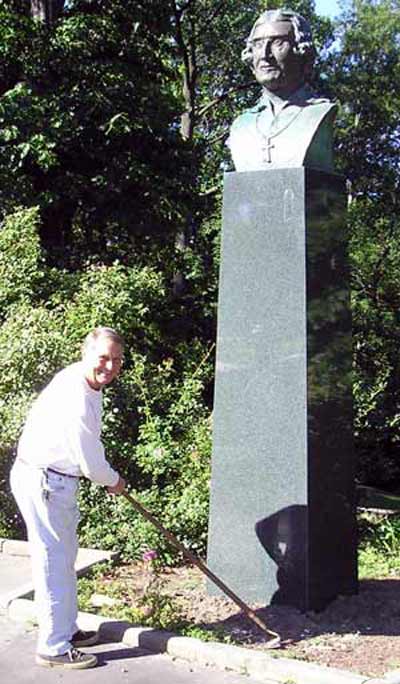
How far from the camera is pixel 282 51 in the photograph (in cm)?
558

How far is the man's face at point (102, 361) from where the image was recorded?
14.2ft

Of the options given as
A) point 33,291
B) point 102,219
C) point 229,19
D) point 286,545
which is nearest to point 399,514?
point 286,545

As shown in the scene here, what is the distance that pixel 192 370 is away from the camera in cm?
985

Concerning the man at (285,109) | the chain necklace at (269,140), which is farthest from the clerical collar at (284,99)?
the chain necklace at (269,140)

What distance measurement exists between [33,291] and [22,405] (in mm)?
2639

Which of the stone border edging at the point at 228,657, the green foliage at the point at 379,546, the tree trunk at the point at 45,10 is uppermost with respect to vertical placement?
the tree trunk at the point at 45,10

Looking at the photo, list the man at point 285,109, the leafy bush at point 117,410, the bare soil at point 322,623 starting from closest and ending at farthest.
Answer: the bare soil at point 322,623, the man at point 285,109, the leafy bush at point 117,410

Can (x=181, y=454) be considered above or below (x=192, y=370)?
below

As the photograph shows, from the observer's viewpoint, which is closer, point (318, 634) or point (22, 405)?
point (318, 634)

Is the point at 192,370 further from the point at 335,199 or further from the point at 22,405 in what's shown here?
the point at 335,199

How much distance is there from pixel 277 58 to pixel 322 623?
3.60m

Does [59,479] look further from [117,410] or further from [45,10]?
[45,10]

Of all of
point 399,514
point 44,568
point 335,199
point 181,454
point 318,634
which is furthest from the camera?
point 399,514

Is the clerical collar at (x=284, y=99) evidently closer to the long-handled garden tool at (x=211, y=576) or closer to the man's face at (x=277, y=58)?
the man's face at (x=277, y=58)
